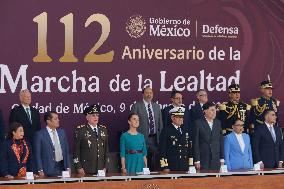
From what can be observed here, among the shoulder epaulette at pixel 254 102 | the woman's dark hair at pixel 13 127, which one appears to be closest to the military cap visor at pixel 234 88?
the shoulder epaulette at pixel 254 102

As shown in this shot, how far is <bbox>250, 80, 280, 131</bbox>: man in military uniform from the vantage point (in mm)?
18766

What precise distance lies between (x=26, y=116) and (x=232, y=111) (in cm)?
352

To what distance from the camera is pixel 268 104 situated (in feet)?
61.9

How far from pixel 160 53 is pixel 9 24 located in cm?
278

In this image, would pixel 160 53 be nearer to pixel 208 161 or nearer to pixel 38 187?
pixel 208 161

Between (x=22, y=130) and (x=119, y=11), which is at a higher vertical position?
(x=119, y=11)

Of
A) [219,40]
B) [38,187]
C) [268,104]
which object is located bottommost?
[38,187]

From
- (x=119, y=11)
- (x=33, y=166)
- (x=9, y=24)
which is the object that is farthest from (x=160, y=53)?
(x=33, y=166)

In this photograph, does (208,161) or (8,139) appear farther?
(208,161)

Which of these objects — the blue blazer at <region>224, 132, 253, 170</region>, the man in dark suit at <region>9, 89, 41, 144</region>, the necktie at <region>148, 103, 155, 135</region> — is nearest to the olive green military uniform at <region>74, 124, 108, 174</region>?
the man in dark suit at <region>9, 89, 41, 144</region>

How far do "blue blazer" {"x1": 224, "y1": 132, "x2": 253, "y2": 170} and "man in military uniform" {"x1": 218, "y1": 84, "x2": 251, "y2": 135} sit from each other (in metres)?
1.11

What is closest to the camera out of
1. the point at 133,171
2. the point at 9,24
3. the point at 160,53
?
the point at 133,171

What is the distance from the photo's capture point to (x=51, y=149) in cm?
1630

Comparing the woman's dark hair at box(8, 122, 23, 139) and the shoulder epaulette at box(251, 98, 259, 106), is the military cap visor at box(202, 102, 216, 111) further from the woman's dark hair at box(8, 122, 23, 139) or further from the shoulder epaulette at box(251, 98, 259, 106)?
the woman's dark hair at box(8, 122, 23, 139)
